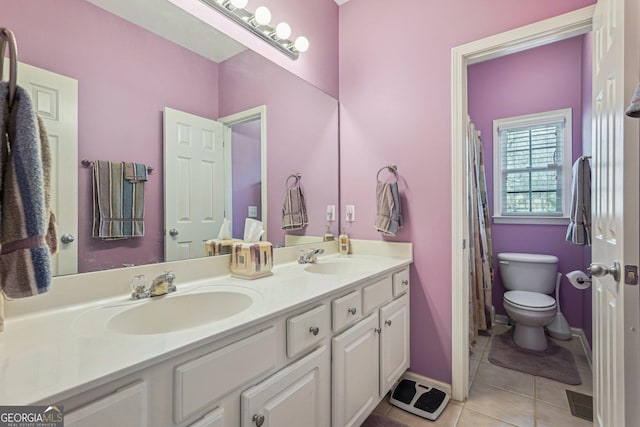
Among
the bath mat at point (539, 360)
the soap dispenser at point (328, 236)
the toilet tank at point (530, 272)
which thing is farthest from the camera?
the toilet tank at point (530, 272)

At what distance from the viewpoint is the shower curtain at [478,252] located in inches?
94.1

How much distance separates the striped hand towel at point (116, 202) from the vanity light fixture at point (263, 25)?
88cm

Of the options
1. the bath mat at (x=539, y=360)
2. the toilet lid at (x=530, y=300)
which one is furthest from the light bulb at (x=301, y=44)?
the bath mat at (x=539, y=360)

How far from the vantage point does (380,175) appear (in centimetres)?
205

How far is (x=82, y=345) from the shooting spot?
2.19 feet

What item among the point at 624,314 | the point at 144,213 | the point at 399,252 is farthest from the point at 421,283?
the point at 144,213

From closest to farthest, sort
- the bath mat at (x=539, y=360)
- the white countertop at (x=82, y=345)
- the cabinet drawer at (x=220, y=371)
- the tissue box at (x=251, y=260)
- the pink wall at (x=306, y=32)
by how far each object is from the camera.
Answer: the white countertop at (x=82, y=345), the cabinet drawer at (x=220, y=371), the tissue box at (x=251, y=260), the pink wall at (x=306, y=32), the bath mat at (x=539, y=360)

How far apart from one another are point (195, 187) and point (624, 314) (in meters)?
1.61

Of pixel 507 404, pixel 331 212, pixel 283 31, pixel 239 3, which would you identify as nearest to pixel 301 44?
pixel 283 31

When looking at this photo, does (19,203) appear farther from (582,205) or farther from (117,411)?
(582,205)

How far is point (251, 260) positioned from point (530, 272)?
8.16 ft

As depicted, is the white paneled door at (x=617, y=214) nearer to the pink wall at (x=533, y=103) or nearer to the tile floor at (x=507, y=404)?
the tile floor at (x=507, y=404)

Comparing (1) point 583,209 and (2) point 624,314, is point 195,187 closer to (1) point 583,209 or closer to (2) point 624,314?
(2) point 624,314

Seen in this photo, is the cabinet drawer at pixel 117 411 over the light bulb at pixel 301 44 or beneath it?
beneath
